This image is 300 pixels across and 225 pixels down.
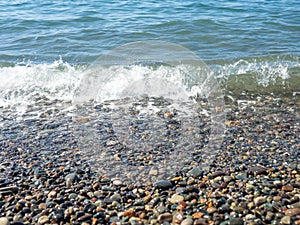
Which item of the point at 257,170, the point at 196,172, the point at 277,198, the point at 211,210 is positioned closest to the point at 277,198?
the point at 277,198

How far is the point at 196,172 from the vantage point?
15.5 ft

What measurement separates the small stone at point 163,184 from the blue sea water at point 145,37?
418 cm

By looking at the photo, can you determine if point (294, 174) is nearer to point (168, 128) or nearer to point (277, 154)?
point (277, 154)

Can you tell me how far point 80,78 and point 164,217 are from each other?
6114mm

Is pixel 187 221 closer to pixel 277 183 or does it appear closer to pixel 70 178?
pixel 277 183

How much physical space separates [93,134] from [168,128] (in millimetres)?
1292

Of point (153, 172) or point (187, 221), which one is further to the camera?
point (153, 172)

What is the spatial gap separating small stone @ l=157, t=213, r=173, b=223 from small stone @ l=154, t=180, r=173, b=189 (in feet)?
1.85

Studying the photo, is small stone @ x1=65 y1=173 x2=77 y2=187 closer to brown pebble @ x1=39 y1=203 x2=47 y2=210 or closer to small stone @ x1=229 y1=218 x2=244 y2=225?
brown pebble @ x1=39 y1=203 x2=47 y2=210

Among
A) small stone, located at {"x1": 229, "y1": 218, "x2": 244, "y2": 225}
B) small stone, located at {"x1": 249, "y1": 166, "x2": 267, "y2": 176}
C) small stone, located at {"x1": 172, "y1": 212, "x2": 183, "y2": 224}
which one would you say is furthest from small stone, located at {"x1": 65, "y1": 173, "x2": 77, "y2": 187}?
small stone, located at {"x1": 249, "y1": 166, "x2": 267, "y2": 176}

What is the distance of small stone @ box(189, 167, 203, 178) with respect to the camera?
467 cm

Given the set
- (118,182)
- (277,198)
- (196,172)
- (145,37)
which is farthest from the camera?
(145,37)

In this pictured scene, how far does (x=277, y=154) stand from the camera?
5.12 m

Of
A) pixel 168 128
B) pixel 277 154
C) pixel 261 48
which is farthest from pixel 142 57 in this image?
pixel 277 154
